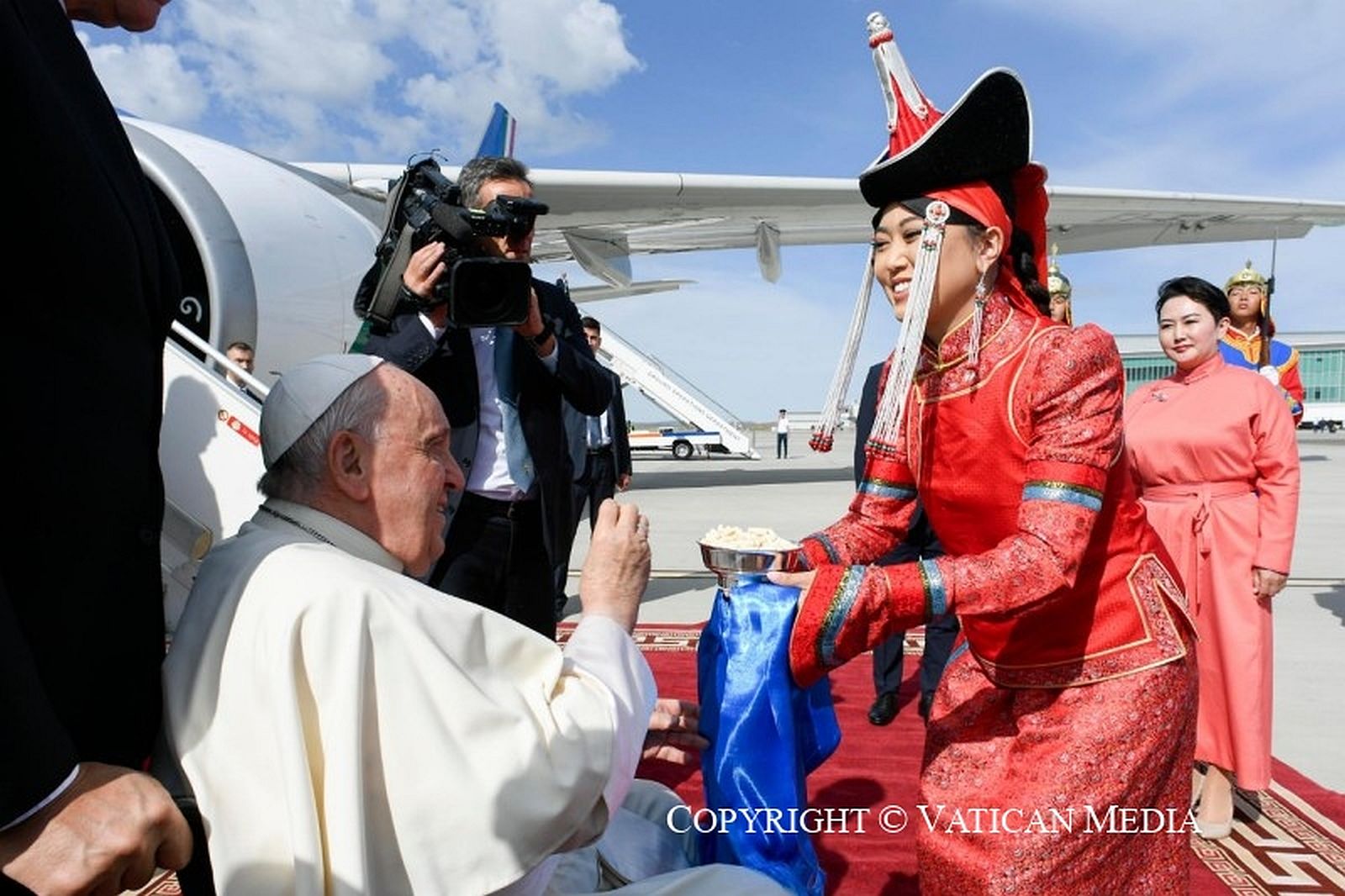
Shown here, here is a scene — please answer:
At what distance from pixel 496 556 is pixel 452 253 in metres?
0.86

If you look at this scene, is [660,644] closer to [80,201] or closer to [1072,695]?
[1072,695]

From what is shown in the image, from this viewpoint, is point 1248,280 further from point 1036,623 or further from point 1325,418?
point 1325,418

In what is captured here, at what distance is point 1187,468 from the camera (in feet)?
10.00

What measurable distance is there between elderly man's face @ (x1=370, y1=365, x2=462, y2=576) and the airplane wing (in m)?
6.53

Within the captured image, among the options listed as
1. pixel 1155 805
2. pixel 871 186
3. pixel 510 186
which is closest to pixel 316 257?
pixel 510 186

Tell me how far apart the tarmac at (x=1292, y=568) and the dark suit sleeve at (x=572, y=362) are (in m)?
2.93

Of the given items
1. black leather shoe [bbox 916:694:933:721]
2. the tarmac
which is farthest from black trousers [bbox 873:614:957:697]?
the tarmac

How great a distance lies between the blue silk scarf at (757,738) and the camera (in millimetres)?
1559

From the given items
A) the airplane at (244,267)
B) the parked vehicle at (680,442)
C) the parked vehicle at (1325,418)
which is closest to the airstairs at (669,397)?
the parked vehicle at (680,442)

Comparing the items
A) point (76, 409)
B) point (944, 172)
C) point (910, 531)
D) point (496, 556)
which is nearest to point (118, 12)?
point (76, 409)

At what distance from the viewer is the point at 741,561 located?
1.61 meters

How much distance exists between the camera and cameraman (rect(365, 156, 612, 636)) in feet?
8.39

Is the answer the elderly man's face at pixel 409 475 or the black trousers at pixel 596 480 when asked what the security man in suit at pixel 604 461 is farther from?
the elderly man's face at pixel 409 475

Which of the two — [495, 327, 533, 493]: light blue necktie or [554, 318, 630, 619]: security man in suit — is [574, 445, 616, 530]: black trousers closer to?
[554, 318, 630, 619]: security man in suit
